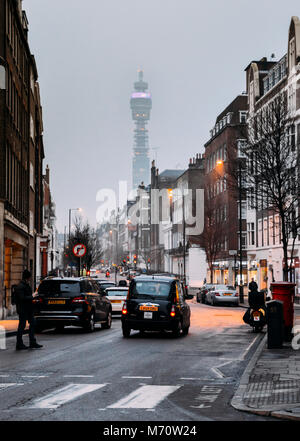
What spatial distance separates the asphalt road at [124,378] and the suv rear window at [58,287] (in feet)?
→ 5.93

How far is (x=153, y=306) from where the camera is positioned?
70.2 feet

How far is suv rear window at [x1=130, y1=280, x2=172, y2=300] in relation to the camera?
21812mm

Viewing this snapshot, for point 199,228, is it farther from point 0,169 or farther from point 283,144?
point 0,169

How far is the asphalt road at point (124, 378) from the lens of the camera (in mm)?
9305

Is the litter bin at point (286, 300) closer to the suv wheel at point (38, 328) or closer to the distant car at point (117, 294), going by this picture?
the suv wheel at point (38, 328)

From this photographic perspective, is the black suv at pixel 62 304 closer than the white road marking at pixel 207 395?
No

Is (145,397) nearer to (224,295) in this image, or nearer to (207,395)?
(207,395)

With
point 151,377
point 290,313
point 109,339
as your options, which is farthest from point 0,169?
point 151,377

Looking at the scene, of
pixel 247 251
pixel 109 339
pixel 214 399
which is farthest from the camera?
pixel 247 251

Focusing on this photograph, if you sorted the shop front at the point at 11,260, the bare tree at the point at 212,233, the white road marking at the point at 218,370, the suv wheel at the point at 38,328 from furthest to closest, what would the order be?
1. the bare tree at the point at 212,233
2. the shop front at the point at 11,260
3. the suv wheel at the point at 38,328
4. the white road marking at the point at 218,370

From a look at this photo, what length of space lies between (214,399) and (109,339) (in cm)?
1085

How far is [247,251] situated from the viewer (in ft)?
240

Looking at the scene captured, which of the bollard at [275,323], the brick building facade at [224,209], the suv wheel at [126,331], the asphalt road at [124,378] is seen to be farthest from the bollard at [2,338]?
the brick building facade at [224,209]

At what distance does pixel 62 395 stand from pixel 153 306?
10.8 metres
